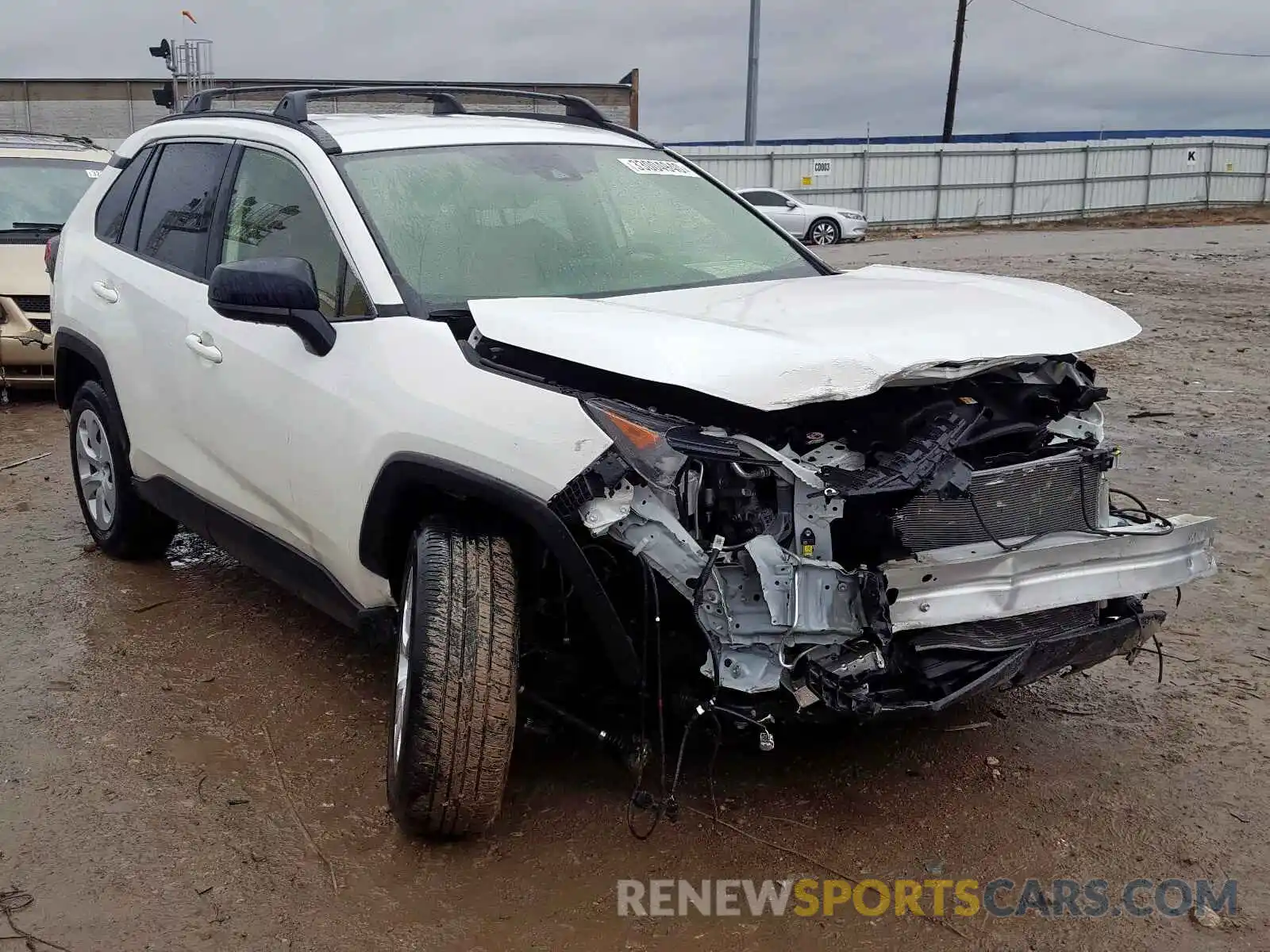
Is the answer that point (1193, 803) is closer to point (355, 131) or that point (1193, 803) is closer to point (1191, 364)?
point (355, 131)

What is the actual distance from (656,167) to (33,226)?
22.3ft

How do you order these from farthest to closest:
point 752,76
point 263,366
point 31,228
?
1. point 752,76
2. point 31,228
3. point 263,366

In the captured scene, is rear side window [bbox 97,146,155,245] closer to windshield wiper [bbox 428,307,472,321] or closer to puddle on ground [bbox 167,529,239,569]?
puddle on ground [bbox 167,529,239,569]

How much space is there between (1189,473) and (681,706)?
14.4 feet

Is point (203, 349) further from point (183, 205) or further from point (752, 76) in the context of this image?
point (752, 76)

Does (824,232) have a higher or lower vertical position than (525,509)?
lower

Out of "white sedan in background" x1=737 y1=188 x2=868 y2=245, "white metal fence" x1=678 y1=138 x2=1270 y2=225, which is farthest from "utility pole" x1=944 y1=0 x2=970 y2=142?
"white sedan in background" x1=737 y1=188 x2=868 y2=245

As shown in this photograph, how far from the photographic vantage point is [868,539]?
2.86m

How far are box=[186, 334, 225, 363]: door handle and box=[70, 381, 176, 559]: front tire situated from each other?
881 mm

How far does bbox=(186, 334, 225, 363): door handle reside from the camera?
402 centimetres

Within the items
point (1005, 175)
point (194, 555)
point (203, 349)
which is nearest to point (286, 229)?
point (203, 349)

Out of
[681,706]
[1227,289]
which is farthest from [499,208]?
[1227,289]

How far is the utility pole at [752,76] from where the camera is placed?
23.7 m

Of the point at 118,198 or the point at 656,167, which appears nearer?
the point at 656,167
